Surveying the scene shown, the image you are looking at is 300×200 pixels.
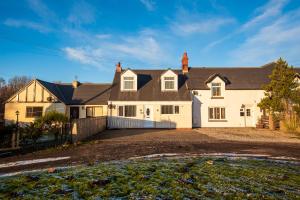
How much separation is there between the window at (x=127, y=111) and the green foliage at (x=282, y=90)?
1410 cm

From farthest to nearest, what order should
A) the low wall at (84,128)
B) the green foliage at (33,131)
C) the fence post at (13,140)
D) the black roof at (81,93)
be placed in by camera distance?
the black roof at (81,93) → the low wall at (84,128) → the green foliage at (33,131) → the fence post at (13,140)

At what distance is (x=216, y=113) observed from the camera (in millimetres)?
22547

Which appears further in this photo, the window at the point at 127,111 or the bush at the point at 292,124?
the window at the point at 127,111

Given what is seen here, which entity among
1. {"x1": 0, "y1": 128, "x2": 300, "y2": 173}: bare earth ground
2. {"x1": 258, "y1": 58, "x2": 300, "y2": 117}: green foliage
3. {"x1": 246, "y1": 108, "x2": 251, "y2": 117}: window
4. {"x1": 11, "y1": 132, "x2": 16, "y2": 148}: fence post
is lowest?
{"x1": 0, "y1": 128, "x2": 300, "y2": 173}: bare earth ground

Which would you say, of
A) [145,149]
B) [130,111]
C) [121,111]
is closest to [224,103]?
[130,111]

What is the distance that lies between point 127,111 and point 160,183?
17257mm

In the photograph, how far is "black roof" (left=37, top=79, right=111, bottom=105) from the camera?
2369cm

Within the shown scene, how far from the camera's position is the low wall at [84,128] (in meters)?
11.6

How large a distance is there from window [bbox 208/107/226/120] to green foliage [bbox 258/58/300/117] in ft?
15.0

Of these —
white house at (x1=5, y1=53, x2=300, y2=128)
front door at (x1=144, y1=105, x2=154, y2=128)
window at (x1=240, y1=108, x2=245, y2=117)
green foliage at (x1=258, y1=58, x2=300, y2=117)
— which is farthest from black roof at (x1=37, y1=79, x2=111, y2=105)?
green foliage at (x1=258, y1=58, x2=300, y2=117)

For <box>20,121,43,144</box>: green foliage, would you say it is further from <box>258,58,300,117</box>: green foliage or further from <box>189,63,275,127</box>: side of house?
<box>258,58,300,117</box>: green foliage

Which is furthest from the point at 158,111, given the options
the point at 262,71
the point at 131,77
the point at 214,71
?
the point at 262,71

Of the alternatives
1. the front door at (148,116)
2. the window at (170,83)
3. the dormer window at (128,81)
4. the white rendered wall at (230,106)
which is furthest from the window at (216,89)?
the dormer window at (128,81)

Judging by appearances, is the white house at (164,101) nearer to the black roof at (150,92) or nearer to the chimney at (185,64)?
the black roof at (150,92)
